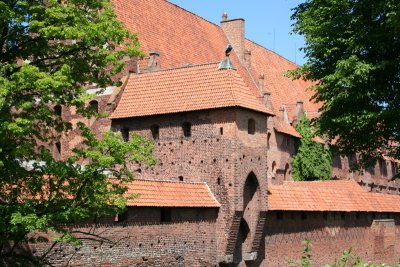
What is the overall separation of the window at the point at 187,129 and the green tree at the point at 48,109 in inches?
419

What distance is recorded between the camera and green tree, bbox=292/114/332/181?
39.9 meters

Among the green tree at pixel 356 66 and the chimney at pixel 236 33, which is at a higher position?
the chimney at pixel 236 33

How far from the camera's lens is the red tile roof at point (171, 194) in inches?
827

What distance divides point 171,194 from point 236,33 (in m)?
22.7

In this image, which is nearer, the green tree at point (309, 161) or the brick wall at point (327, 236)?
the brick wall at point (327, 236)

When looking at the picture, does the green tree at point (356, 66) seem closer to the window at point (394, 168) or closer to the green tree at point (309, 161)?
the green tree at point (309, 161)

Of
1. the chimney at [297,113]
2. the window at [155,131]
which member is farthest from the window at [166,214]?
the chimney at [297,113]

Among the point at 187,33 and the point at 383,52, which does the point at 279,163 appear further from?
the point at 383,52

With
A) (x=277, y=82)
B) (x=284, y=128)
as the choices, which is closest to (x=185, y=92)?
(x=284, y=128)

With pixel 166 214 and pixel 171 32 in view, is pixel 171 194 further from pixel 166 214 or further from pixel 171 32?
pixel 171 32

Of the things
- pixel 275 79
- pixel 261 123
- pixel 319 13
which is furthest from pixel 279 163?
pixel 319 13

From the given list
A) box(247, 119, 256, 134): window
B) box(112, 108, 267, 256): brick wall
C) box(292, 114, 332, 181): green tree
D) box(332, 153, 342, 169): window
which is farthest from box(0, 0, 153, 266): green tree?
box(332, 153, 342, 169): window

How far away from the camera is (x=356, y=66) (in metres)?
21.0

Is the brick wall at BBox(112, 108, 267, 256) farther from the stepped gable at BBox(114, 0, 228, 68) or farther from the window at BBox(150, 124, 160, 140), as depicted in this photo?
the stepped gable at BBox(114, 0, 228, 68)
